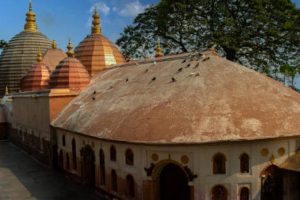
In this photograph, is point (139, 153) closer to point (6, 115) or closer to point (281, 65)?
point (281, 65)

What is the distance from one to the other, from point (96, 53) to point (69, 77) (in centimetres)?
618

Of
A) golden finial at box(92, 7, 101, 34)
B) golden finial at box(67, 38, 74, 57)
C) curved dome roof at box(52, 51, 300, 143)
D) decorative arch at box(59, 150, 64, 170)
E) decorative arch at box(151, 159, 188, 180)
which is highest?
golden finial at box(92, 7, 101, 34)

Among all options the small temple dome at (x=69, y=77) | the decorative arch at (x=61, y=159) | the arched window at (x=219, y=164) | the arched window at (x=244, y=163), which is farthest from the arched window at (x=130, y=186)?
the small temple dome at (x=69, y=77)

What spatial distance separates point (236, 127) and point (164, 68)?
23.0 ft

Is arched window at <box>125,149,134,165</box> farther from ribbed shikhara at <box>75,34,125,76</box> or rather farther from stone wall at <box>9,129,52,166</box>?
ribbed shikhara at <box>75,34,125,76</box>

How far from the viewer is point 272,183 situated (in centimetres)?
1289

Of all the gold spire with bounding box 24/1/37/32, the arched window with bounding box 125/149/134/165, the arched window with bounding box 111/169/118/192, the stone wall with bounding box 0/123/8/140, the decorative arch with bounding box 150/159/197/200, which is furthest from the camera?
the gold spire with bounding box 24/1/37/32

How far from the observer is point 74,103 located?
21.9 m

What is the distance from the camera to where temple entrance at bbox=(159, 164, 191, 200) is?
43.6 ft

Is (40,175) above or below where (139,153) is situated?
below

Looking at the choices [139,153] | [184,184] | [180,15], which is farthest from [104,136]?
[180,15]

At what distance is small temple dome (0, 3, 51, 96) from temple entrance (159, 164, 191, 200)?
28.0 metres

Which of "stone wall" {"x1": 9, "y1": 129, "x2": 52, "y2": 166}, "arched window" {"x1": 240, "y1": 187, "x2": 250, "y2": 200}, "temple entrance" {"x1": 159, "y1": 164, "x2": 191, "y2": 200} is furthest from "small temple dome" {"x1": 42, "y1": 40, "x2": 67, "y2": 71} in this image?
"arched window" {"x1": 240, "y1": 187, "x2": 250, "y2": 200}

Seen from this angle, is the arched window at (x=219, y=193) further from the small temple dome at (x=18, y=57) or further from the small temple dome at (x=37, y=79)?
the small temple dome at (x=18, y=57)
